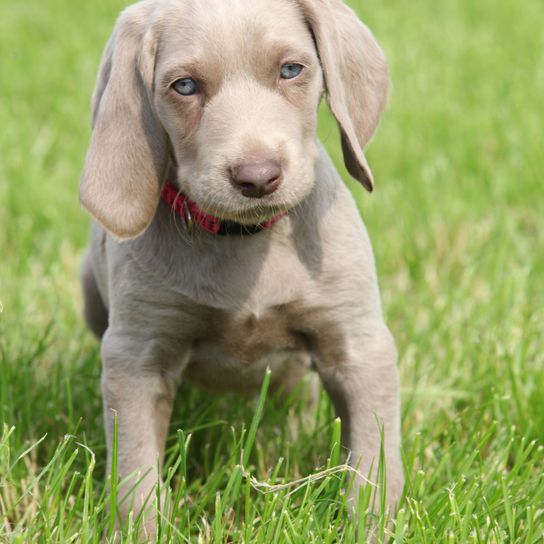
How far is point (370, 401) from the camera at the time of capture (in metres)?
3.07

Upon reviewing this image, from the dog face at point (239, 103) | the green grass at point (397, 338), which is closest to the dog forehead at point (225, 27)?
the dog face at point (239, 103)

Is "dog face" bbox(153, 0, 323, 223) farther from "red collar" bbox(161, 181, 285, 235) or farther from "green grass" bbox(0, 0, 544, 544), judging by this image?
"green grass" bbox(0, 0, 544, 544)

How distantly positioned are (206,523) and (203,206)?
85 centimetres

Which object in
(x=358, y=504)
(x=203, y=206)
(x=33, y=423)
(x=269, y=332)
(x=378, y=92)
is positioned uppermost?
(x=378, y=92)

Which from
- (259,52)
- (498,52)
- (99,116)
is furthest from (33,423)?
(498,52)

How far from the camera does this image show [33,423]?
3600mm

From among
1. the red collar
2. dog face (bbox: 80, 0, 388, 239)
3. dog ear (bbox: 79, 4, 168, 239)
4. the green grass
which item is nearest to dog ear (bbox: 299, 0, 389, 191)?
dog face (bbox: 80, 0, 388, 239)

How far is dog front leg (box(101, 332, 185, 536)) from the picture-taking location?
117 inches

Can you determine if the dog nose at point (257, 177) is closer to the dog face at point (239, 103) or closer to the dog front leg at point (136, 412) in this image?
the dog face at point (239, 103)

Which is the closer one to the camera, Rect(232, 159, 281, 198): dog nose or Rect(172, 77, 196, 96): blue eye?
Rect(232, 159, 281, 198): dog nose

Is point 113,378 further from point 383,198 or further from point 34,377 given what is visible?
point 383,198

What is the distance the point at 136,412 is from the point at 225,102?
90cm

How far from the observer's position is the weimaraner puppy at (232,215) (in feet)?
9.16

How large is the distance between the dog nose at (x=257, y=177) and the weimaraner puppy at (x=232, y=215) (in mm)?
11
